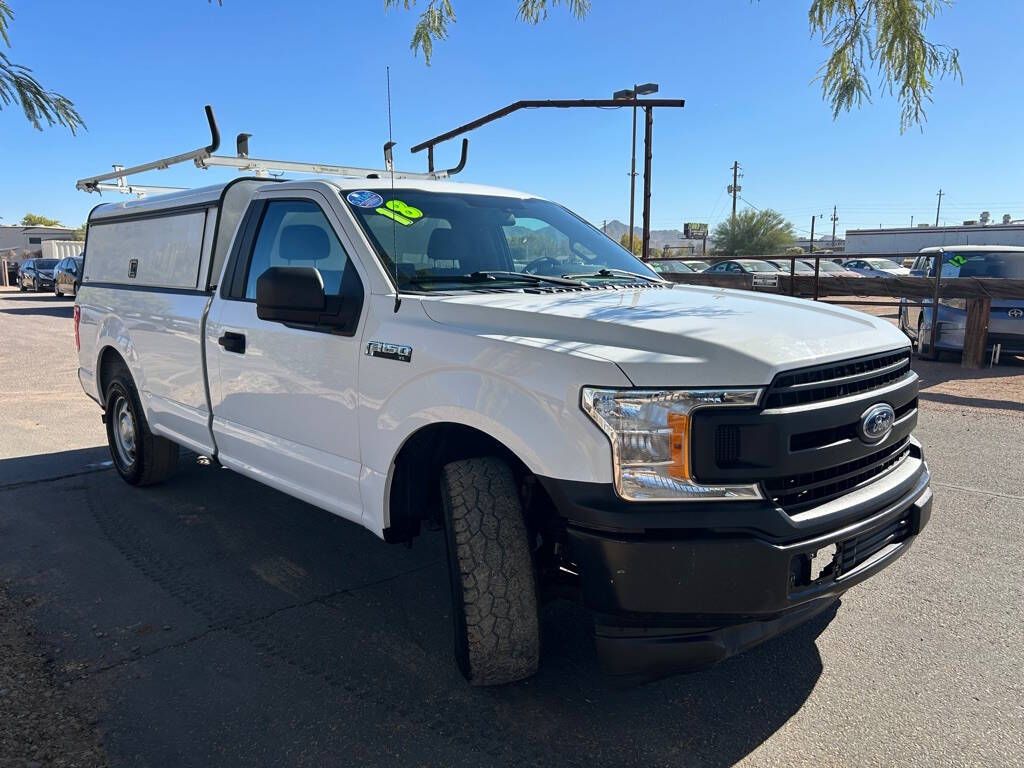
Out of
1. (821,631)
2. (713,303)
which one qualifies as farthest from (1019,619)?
(713,303)

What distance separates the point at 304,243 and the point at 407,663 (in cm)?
212

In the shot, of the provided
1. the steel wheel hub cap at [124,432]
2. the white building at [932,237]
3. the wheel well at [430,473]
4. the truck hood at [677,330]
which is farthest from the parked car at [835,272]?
the white building at [932,237]

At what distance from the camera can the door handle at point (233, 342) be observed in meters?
4.05

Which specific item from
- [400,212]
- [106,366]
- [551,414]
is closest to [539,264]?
[400,212]

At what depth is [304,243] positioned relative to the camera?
387 centimetres

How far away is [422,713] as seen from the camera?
2807mm

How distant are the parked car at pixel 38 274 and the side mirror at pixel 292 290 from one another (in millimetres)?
35558

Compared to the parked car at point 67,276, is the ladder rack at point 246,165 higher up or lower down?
higher up

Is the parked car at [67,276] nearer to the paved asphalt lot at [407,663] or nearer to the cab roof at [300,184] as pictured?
the cab roof at [300,184]

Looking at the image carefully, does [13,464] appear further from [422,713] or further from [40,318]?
[40,318]

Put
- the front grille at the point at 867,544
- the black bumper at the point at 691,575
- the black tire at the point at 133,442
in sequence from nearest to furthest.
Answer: the black bumper at the point at 691,575 → the front grille at the point at 867,544 → the black tire at the point at 133,442

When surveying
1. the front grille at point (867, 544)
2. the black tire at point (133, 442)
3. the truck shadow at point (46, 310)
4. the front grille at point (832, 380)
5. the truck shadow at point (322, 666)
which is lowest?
the truck shadow at point (46, 310)

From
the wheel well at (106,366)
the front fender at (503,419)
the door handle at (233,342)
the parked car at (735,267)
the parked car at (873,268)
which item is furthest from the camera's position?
the parked car at (873,268)

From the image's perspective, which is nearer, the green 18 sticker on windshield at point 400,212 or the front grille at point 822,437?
the front grille at point 822,437
